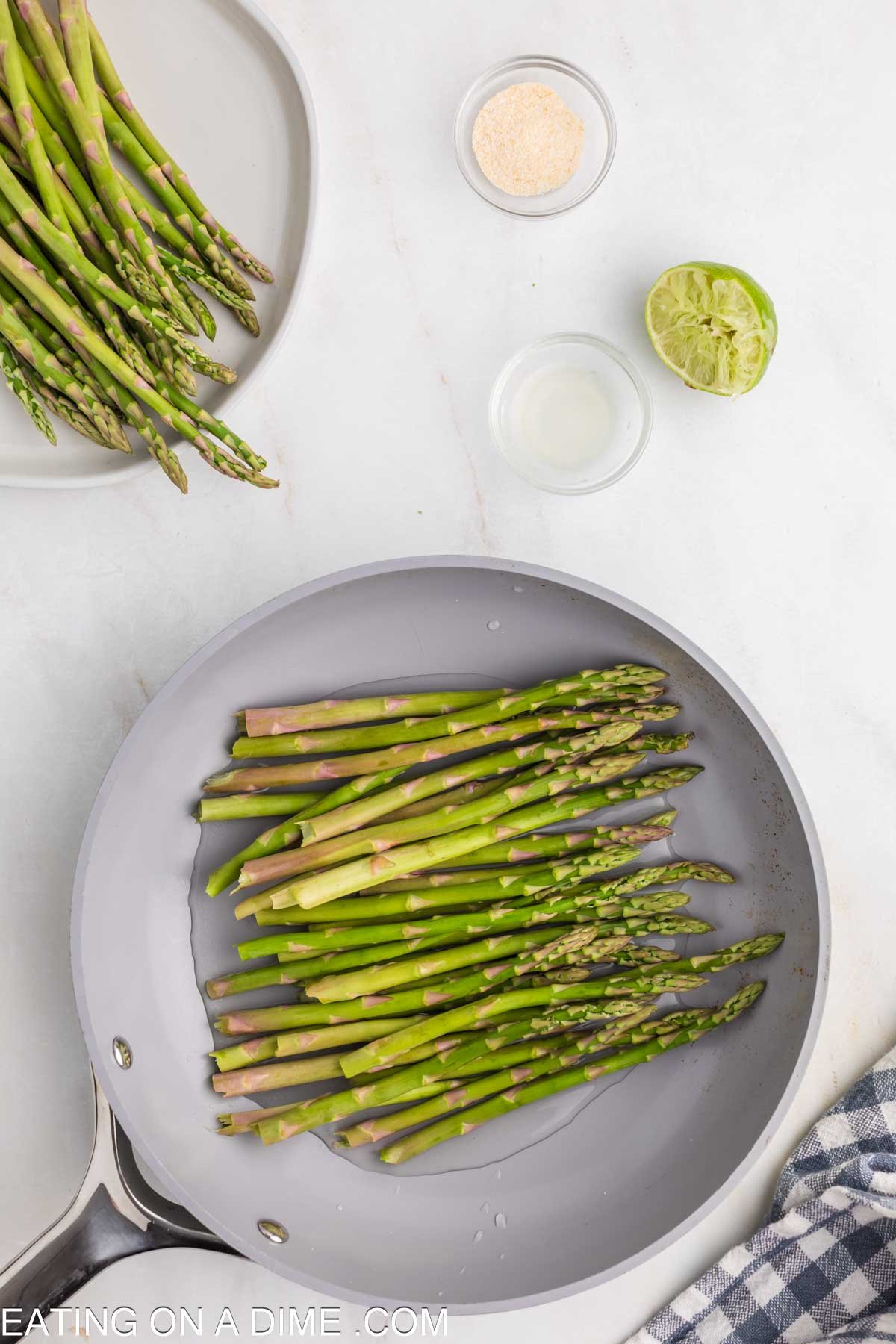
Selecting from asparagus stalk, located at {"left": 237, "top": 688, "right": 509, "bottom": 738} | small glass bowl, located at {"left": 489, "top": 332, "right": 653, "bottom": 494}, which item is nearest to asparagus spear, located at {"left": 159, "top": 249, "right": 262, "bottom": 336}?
small glass bowl, located at {"left": 489, "top": 332, "right": 653, "bottom": 494}

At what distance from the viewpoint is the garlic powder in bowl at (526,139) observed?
1.67m

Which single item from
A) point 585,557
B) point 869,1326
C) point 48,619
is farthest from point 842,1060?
point 48,619

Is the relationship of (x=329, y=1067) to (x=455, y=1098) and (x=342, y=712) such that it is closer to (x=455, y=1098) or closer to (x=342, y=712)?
(x=455, y=1098)

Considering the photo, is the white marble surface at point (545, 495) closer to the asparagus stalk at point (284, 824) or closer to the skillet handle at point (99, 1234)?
the skillet handle at point (99, 1234)

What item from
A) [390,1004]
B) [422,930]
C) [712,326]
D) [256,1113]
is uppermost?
[712,326]

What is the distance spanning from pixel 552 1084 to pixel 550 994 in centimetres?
15

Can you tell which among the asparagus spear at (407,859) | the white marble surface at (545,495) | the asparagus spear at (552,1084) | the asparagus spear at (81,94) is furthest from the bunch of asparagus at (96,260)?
the asparagus spear at (552,1084)

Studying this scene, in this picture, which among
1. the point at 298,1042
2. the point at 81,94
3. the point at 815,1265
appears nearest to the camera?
the point at 81,94

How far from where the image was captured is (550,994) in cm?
162

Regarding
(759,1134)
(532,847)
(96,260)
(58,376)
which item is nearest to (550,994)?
(532,847)

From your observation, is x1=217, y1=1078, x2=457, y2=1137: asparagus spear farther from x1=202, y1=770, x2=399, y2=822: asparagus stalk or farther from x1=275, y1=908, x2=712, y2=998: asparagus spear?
x1=202, y1=770, x2=399, y2=822: asparagus stalk

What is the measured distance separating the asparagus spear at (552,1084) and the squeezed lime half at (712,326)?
40.6 inches

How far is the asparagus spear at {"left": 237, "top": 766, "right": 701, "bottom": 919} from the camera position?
1.54m

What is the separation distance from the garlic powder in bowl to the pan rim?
73cm
